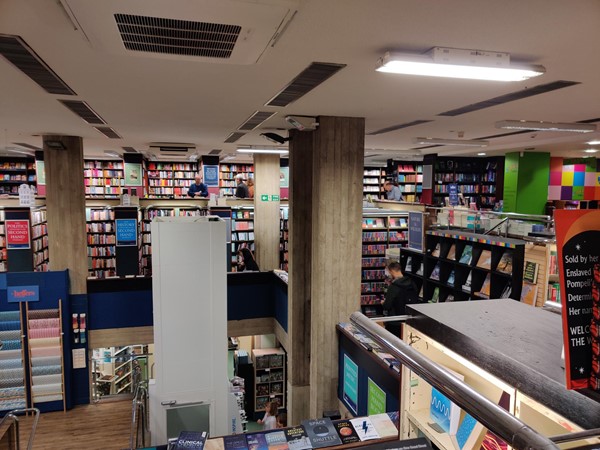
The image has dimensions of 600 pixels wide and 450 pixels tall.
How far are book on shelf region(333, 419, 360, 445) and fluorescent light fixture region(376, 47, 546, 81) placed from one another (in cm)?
267

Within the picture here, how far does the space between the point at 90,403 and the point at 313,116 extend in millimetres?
6154

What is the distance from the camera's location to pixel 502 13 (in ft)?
7.12

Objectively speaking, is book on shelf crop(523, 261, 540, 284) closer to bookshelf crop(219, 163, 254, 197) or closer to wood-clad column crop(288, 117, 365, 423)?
wood-clad column crop(288, 117, 365, 423)

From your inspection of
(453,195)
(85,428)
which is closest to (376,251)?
(453,195)

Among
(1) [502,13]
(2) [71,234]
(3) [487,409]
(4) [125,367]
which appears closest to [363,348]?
(1) [502,13]

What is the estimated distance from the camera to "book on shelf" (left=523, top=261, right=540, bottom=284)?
19.5ft

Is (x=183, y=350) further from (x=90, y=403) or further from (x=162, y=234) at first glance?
(x=90, y=403)

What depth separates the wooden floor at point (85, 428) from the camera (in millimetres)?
6547

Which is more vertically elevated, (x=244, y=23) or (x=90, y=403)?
(x=244, y=23)

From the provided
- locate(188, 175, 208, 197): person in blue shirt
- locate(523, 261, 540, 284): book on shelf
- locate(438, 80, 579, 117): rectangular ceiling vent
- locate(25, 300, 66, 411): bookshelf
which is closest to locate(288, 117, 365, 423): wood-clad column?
locate(438, 80, 579, 117): rectangular ceiling vent

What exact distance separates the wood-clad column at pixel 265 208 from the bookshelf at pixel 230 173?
16.1ft

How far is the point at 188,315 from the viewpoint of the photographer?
239 inches

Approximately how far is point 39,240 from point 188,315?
6212 millimetres

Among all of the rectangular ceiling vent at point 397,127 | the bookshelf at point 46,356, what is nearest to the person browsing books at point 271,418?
the bookshelf at point 46,356
